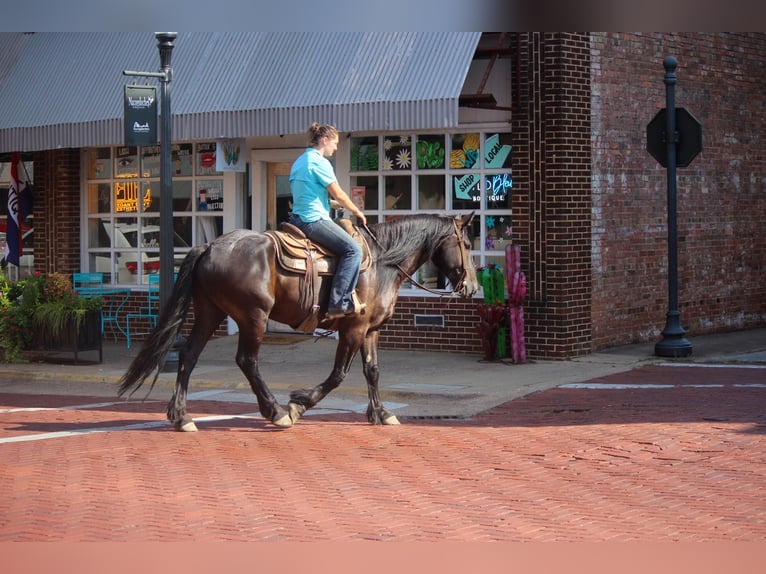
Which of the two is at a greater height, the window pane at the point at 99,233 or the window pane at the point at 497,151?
the window pane at the point at 497,151

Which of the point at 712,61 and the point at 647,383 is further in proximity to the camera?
the point at 712,61

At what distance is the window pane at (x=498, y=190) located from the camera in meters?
15.0

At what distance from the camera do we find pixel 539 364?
1424 cm

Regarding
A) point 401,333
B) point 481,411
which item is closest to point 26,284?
point 401,333

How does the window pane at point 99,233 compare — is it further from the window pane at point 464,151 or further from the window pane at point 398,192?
the window pane at point 464,151

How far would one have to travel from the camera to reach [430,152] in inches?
612

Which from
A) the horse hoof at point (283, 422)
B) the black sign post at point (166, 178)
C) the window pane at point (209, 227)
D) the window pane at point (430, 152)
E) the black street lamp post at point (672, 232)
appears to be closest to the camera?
the horse hoof at point (283, 422)

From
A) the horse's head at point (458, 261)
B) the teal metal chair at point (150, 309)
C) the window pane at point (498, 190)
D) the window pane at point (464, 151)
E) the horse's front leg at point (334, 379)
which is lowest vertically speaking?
the horse's front leg at point (334, 379)

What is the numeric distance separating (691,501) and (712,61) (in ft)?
40.1

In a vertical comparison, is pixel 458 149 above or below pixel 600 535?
above

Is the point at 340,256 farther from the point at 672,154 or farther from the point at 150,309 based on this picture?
the point at 150,309

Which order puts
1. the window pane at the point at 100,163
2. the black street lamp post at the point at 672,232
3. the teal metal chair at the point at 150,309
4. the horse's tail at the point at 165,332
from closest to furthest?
the horse's tail at the point at 165,332
the black street lamp post at the point at 672,232
the teal metal chair at the point at 150,309
the window pane at the point at 100,163

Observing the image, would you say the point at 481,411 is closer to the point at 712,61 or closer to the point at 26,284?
the point at 26,284

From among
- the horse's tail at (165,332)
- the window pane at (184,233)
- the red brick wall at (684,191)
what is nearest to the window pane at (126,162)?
the window pane at (184,233)
